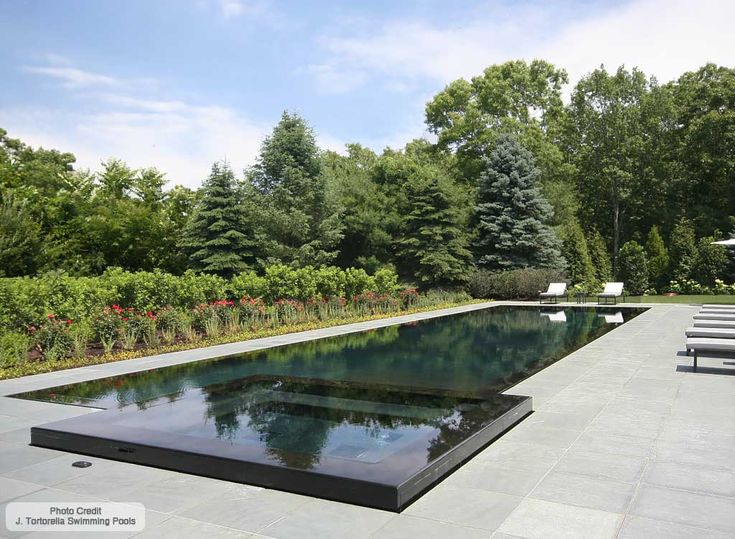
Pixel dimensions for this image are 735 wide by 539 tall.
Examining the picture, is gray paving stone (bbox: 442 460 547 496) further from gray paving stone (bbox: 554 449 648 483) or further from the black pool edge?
gray paving stone (bbox: 554 449 648 483)

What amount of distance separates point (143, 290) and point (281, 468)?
9.19 meters

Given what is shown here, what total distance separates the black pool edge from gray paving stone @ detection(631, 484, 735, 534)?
1.22 m

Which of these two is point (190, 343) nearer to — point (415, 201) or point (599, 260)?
point (415, 201)

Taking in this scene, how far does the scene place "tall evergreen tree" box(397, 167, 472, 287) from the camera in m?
24.6

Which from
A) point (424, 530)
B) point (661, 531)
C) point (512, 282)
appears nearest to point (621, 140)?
point (512, 282)

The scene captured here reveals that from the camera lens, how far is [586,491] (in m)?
3.63

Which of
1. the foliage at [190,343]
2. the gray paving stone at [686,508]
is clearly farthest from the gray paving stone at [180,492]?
the foliage at [190,343]

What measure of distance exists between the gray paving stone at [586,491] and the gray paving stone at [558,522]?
3.6 inches

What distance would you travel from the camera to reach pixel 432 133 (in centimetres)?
3738

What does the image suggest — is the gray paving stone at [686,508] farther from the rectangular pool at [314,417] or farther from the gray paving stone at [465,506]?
the rectangular pool at [314,417]

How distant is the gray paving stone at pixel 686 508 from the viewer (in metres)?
3.18

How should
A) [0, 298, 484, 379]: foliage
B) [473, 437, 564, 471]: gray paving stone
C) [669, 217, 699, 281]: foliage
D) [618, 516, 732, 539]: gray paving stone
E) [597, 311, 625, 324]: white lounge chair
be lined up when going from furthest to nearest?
[669, 217, 699, 281]: foliage < [597, 311, 625, 324]: white lounge chair < [0, 298, 484, 379]: foliage < [473, 437, 564, 471]: gray paving stone < [618, 516, 732, 539]: gray paving stone

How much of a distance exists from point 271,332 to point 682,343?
325 inches

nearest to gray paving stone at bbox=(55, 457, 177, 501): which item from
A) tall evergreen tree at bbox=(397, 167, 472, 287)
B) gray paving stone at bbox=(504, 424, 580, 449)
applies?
gray paving stone at bbox=(504, 424, 580, 449)
